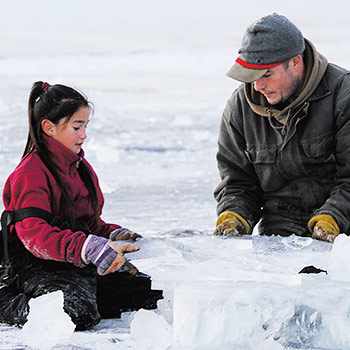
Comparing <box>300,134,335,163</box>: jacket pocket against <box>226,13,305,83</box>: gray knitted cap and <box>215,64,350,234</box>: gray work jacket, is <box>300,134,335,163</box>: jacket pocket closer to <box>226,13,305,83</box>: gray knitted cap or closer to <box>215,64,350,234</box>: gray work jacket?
<box>215,64,350,234</box>: gray work jacket

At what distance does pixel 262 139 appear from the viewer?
13.8ft

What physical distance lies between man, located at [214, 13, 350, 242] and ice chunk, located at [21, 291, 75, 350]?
4.89 ft

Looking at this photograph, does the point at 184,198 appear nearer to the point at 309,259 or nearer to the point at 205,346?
the point at 309,259

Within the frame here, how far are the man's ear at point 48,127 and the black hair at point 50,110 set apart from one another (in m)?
0.01

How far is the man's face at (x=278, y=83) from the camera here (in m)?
3.97

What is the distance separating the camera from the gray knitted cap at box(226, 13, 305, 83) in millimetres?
3906

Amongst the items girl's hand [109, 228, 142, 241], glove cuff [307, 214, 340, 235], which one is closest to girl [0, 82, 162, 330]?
girl's hand [109, 228, 142, 241]

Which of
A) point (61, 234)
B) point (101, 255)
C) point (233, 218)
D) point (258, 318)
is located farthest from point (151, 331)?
point (233, 218)

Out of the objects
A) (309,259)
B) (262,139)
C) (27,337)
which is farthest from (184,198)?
(27,337)

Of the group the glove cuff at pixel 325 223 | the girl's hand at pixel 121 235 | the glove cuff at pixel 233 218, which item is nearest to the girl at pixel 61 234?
the girl's hand at pixel 121 235

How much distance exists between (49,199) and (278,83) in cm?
145

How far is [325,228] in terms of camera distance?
3.83 metres

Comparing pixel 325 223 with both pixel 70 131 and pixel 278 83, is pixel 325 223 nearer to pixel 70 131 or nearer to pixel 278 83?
pixel 278 83

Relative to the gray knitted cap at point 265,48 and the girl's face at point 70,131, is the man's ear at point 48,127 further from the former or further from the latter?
the gray knitted cap at point 265,48
